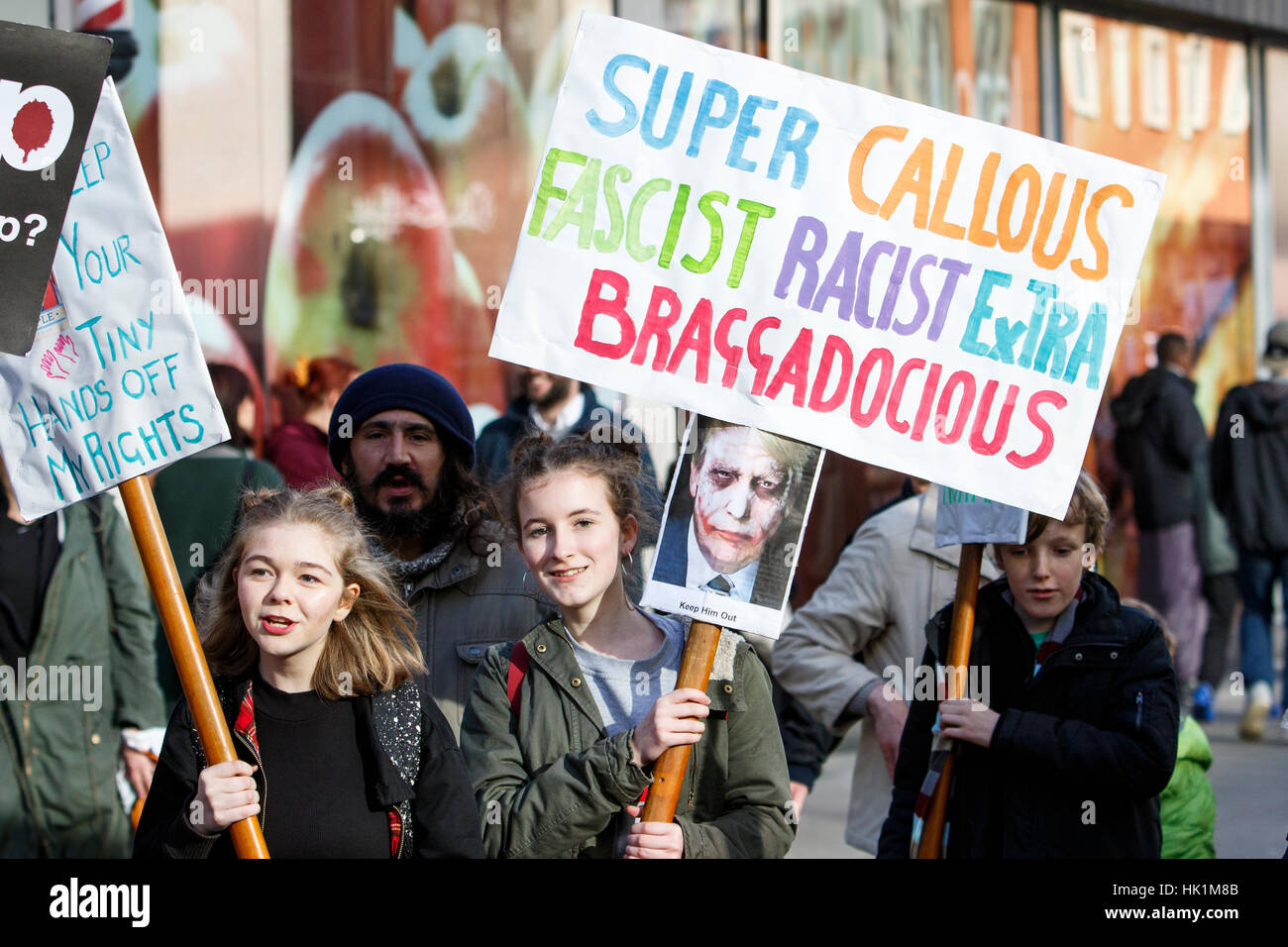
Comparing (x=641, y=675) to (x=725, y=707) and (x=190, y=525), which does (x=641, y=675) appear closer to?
(x=725, y=707)

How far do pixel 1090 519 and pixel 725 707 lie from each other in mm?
979

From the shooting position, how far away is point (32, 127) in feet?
9.77

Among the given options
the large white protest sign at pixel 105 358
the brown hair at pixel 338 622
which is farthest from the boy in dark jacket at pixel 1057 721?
the large white protest sign at pixel 105 358

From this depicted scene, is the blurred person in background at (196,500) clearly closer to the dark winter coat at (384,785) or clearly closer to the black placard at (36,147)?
the black placard at (36,147)

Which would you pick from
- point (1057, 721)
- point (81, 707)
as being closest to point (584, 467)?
point (1057, 721)

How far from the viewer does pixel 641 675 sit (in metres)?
3.15

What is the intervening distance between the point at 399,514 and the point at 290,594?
791 millimetres

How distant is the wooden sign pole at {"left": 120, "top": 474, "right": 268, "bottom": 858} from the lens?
109 inches

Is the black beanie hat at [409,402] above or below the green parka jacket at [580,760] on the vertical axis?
above

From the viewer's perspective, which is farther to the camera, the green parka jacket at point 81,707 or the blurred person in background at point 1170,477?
the blurred person in background at point 1170,477

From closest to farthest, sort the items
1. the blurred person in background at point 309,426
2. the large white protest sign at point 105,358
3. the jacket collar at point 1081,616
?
the large white protest sign at point 105,358
the jacket collar at point 1081,616
the blurred person in background at point 309,426

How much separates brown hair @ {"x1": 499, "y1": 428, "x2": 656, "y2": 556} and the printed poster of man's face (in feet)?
0.35

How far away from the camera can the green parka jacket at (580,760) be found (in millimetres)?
2928
